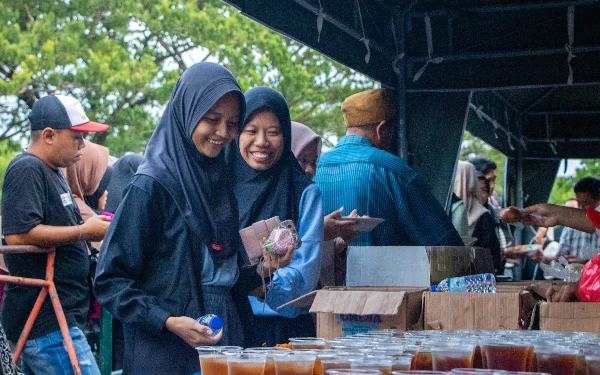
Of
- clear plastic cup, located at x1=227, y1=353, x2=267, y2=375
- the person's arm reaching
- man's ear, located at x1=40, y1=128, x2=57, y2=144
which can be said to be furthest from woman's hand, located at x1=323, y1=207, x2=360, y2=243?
clear plastic cup, located at x1=227, y1=353, x2=267, y2=375

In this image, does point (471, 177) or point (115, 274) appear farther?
point (471, 177)

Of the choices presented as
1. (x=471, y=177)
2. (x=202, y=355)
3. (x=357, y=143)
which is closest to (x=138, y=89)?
(x=471, y=177)

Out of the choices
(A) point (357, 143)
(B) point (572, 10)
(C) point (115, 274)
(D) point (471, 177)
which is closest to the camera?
(C) point (115, 274)

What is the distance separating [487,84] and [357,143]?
1790mm

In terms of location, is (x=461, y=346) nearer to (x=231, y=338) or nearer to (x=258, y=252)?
(x=231, y=338)

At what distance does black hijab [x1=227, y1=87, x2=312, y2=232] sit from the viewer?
381 cm

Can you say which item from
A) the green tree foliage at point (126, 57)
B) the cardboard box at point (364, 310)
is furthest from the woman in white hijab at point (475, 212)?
the green tree foliage at point (126, 57)

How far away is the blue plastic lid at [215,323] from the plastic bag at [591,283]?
152 cm

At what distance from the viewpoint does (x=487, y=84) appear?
6250 mm

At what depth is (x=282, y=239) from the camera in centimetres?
347

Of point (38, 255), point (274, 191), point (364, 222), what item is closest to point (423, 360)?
point (274, 191)

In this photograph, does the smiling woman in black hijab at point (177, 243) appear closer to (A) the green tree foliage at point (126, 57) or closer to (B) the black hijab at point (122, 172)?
(B) the black hijab at point (122, 172)

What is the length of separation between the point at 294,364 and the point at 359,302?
Result: 1.14 metres

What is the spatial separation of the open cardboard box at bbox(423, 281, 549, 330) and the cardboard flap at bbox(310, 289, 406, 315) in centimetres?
21
